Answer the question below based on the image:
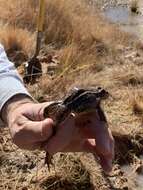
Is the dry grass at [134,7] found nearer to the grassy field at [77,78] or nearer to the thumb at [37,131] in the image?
the grassy field at [77,78]

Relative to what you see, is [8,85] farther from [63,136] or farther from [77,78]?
[77,78]

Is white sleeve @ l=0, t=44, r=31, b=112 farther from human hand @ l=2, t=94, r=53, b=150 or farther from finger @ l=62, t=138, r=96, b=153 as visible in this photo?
finger @ l=62, t=138, r=96, b=153

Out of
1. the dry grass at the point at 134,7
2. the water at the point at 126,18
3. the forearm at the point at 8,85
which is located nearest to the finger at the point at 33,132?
the forearm at the point at 8,85

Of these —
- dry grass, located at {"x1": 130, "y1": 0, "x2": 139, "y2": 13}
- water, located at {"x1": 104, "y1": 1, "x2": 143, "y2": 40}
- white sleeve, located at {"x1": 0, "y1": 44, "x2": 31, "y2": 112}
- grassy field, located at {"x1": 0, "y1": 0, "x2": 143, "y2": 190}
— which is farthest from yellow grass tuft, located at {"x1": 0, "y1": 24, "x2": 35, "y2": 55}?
dry grass, located at {"x1": 130, "y1": 0, "x2": 139, "y2": 13}

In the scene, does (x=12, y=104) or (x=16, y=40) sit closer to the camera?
(x=12, y=104)

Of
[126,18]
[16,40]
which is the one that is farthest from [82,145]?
[126,18]

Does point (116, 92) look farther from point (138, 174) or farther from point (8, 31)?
point (8, 31)

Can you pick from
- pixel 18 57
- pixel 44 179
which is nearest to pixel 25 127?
pixel 44 179
